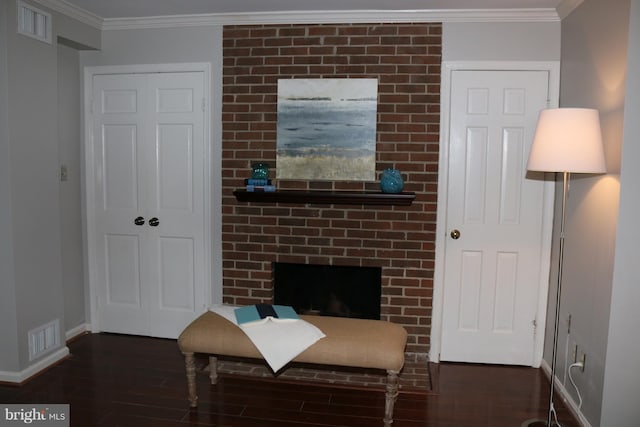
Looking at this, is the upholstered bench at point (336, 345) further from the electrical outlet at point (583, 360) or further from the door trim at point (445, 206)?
the electrical outlet at point (583, 360)

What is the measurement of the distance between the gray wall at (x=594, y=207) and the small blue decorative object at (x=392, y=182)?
1.07 m

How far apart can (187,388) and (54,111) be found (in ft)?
6.77

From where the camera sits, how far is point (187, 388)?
309 cm

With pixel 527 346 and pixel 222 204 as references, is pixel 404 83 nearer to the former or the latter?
pixel 222 204

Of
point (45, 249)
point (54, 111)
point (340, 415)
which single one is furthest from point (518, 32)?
point (45, 249)

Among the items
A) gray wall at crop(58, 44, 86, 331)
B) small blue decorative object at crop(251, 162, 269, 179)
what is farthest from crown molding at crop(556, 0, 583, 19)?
gray wall at crop(58, 44, 86, 331)

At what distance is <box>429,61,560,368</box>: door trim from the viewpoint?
3328mm

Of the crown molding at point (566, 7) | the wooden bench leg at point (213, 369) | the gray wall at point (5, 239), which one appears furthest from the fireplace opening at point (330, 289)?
the crown molding at point (566, 7)

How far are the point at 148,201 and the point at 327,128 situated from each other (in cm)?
153

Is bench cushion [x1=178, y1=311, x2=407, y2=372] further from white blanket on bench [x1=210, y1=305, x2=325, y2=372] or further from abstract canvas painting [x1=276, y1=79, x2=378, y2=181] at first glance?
abstract canvas painting [x1=276, y1=79, x2=378, y2=181]

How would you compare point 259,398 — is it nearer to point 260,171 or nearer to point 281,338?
point 281,338

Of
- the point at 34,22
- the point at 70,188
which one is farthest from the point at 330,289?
the point at 34,22

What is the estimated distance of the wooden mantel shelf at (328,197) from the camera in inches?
130

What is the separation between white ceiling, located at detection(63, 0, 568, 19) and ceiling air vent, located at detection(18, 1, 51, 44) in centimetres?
22
